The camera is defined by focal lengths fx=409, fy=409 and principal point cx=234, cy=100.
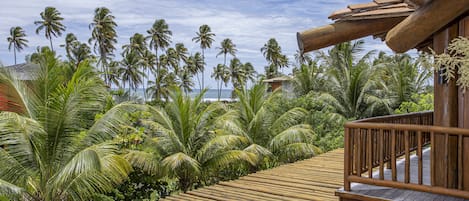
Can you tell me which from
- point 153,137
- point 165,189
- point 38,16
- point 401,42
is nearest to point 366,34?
point 401,42

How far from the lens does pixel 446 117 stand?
14.2 ft

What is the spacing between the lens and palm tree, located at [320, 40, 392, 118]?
1551 centimetres

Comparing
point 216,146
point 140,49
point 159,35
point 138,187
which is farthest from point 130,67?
point 216,146

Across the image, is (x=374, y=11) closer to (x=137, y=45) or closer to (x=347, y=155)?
(x=347, y=155)

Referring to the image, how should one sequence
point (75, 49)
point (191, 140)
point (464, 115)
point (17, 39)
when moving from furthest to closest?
1. point (17, 39)
2. point (75, 49)
3. point (191, 140)
4. point (464, 115)

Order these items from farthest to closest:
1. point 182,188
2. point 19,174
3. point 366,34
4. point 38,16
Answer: point 38,16, point 182,188, point 19,174, point 366,34

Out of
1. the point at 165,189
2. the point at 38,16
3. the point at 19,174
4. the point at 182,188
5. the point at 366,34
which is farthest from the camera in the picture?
the point at 38,16

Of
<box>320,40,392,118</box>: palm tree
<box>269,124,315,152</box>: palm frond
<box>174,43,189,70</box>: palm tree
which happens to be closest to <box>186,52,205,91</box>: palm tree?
<box>174,43,189,70</box>: palm tree

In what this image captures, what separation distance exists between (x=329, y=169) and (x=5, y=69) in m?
5.83

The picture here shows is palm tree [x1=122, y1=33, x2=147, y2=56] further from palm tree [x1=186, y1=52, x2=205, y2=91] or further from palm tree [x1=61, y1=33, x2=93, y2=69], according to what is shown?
palm tree [x1=186, y1=52, x2=205, y2=91]

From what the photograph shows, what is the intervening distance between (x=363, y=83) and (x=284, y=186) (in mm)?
10488

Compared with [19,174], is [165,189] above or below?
below

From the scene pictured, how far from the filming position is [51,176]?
7.11 meters

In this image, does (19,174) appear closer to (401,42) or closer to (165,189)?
(165,189)
